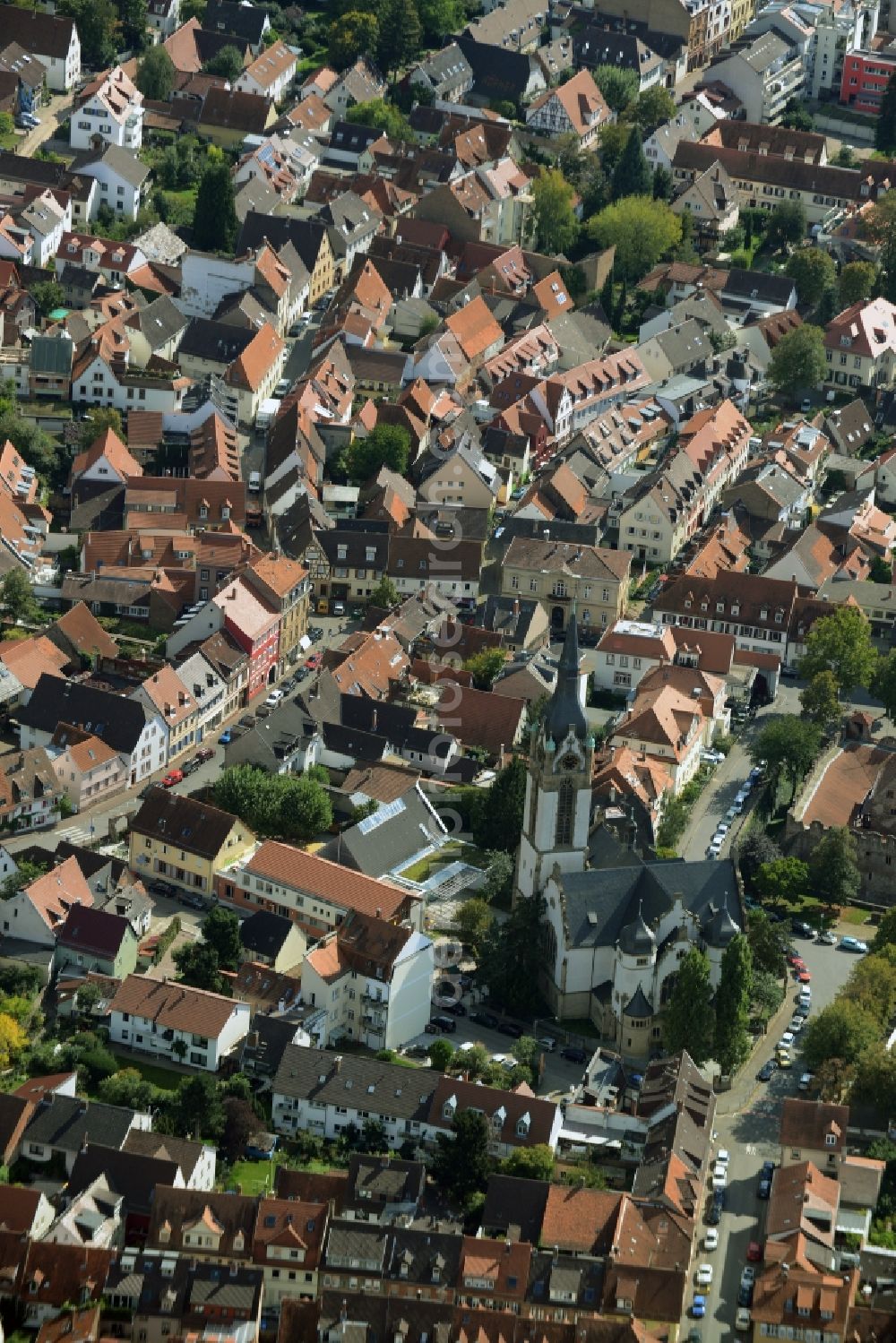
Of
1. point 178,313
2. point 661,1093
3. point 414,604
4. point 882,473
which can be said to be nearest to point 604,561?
point 414,604

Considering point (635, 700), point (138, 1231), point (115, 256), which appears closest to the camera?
point (138, 1231)

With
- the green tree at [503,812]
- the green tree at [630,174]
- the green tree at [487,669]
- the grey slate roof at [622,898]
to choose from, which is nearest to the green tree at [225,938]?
the grey slate roof at [622,898]

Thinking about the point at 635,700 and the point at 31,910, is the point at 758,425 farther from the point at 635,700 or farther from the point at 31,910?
the point at 31,910

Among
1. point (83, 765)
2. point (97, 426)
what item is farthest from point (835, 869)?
point (97, 426)

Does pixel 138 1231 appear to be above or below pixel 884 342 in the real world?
above

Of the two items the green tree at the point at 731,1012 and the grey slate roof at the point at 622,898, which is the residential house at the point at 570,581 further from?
the green tree at the point at 731,1012

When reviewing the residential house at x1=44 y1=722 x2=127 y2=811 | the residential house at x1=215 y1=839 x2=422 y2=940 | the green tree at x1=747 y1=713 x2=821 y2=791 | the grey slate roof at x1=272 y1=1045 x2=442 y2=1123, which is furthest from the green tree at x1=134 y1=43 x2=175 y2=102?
the grey slate roof at x1=272 y1=1045 x2=442 y2=1123
